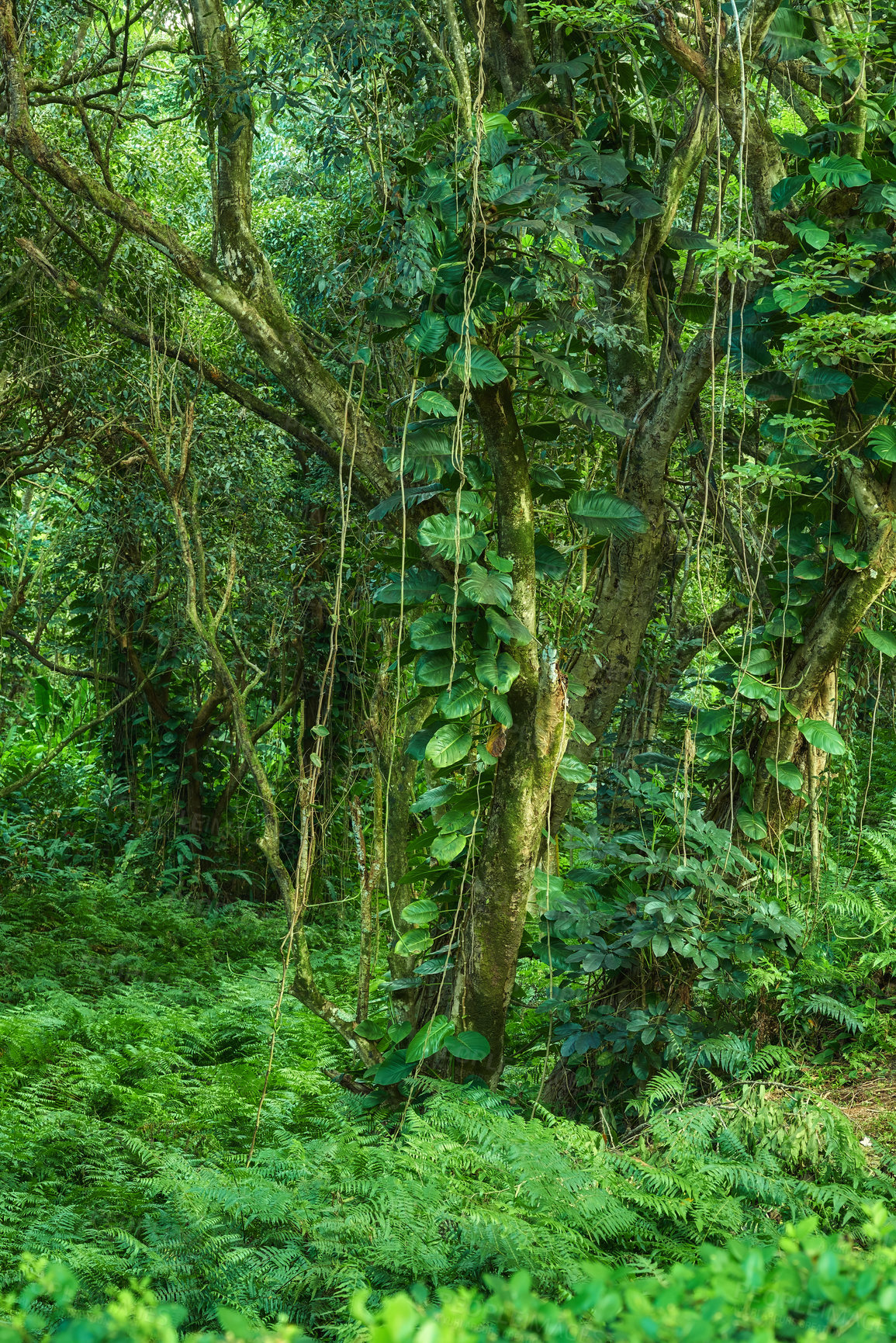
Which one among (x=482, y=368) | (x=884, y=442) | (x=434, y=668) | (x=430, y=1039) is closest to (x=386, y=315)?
(x=482, y=368)

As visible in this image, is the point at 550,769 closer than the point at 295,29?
Yes

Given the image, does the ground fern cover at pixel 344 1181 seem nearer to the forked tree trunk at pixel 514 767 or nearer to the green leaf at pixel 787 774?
the forked tree trunk at pixel 514 767

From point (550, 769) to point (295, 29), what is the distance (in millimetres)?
2780

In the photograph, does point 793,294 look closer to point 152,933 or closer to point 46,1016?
point 46,1016

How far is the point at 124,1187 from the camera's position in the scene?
3273mm

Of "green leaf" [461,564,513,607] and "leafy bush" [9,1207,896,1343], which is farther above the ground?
"green leaf" [461,564,513,607]

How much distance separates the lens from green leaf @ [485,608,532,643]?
329cm

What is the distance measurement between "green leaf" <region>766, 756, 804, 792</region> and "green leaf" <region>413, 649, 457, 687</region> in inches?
47.7

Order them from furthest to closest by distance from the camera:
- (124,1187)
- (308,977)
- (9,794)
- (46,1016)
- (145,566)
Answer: (9,794) < (145,566) < (46,1016) < (308,977) < (124,1187)

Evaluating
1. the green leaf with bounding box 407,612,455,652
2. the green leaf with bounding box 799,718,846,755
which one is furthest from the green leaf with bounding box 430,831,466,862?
the green leaf with bounding box 799,718,846,755

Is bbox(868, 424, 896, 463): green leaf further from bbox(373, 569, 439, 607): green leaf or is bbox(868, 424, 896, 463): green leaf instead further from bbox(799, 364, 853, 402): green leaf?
bbox(373, 569, 439, 607): green leaf

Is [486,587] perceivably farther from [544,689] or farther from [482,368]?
[482,368]

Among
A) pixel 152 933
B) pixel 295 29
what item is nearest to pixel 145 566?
pixel 152 933

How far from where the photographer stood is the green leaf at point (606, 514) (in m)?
3.54
